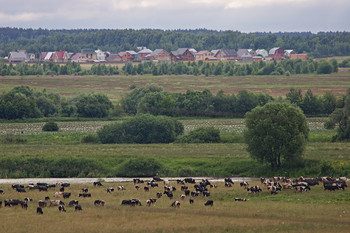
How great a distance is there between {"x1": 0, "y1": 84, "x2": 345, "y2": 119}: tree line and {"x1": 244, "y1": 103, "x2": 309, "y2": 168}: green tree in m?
44.1

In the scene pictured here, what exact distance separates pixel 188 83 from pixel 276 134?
338ft

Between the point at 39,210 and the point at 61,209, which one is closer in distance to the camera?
the point at 39,210

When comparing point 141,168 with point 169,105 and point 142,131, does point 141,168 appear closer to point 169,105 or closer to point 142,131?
point 142,131

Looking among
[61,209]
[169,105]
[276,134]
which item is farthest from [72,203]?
[169,105]

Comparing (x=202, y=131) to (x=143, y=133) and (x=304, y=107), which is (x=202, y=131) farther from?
(x=304, y=107)

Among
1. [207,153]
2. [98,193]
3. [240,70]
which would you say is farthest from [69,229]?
[240,70]

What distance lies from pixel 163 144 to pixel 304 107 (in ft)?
124

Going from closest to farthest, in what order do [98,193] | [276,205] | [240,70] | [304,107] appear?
[276,205] < [98,193] < [304,107] < [240,70]

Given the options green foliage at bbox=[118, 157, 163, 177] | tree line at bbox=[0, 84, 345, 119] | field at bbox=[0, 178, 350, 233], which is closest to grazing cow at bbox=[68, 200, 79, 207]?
field at bbox=[0, 178, 350, 233]

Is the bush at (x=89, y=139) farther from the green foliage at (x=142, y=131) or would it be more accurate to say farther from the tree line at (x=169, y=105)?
the tree line at (x=169, y=105)

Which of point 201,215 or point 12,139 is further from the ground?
point 201,215

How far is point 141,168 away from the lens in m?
60.7

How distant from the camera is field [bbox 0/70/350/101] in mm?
138750

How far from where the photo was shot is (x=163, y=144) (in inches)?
3039
